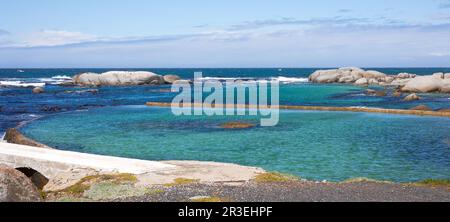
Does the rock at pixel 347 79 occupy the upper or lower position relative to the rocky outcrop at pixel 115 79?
lower

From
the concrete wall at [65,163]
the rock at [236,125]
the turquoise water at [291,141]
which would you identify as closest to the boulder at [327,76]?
the turquoise water at [291,141]

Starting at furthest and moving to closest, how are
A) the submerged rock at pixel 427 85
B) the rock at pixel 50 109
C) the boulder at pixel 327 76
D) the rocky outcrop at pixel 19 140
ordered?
1. the boulder at pixel 327 76
2. the submerged rock at pixel 427 85
3. the rock at pixel 50 109
4. the rocky outcrop at pixel 19 140

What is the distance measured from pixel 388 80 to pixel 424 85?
34.8m

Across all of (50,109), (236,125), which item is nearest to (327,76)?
(50,109)

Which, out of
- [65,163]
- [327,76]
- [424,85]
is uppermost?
[65,163]

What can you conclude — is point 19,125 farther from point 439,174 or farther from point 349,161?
point 439,174

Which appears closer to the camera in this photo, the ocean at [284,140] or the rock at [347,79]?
the ocean at [284,140]

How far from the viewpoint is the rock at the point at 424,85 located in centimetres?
7894

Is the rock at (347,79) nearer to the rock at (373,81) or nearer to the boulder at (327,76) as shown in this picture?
the boulder at (327,76)

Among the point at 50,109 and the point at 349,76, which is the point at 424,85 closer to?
the point at 349,76

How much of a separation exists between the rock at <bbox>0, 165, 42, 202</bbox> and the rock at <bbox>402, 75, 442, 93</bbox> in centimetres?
7395

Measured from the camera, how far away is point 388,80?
373 ft

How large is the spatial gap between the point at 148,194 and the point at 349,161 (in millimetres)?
13418
